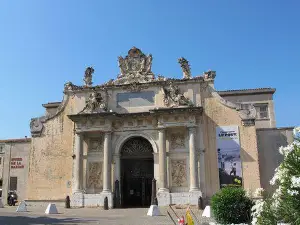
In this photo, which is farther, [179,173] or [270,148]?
[270,148]

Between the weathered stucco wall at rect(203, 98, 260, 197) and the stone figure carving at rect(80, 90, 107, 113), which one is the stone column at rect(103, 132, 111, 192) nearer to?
the stone figure carving at rect(80, 90, 107, 113)

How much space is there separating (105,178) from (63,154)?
4265mm

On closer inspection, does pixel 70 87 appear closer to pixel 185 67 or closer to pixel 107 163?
pixel 107 163

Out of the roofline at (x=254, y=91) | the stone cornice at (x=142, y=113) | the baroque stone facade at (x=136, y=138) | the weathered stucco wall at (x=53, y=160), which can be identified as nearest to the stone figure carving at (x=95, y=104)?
the baroque stone facade at (x=136, y=138)

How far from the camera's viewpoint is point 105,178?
24.8m

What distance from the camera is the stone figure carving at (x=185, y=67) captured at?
26.7 meters

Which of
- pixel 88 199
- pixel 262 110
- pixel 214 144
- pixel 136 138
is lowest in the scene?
pixel 88 199

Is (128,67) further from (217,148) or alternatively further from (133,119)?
(217,148)

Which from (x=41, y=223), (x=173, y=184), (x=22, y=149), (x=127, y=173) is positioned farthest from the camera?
(x=22, y=149)

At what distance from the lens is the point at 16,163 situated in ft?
94.8

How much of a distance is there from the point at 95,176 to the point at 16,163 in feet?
25.2

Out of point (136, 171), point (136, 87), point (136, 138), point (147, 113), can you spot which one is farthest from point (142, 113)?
point (136, 171)

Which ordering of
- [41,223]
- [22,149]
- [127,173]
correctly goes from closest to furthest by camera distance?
[41,223]
[127,173]
[22,149]

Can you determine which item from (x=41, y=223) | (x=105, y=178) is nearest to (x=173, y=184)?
(x=105, y=178)
